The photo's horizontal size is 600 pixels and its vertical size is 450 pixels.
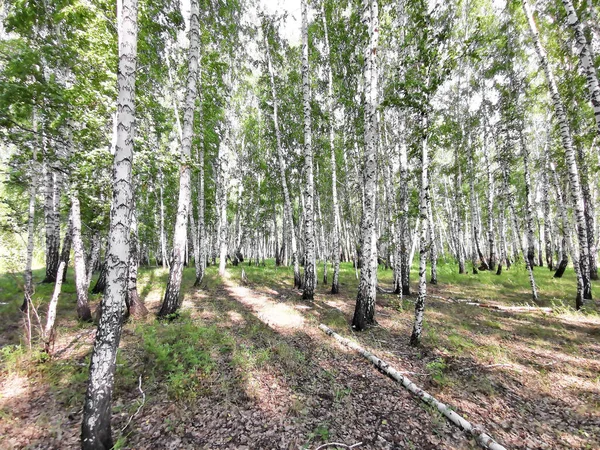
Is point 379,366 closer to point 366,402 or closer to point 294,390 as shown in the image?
point 366,402

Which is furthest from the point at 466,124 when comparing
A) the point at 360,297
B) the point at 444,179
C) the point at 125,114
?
the point at 125,114

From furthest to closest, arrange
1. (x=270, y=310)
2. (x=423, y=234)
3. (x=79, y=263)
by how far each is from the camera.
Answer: (x=270, y=310)
(x=79, y=263)
(x=423, y=234)

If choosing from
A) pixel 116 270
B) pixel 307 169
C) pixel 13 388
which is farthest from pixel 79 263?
pixel 307 169

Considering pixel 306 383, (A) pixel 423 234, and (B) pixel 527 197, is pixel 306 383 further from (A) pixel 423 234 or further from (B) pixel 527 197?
(B) pixel 527 197

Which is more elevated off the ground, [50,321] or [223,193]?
[223,193]

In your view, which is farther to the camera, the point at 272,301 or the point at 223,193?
the point at 223,193

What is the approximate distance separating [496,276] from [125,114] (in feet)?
66.5

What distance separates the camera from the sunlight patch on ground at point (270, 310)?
797 centimetres

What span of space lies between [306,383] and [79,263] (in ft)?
25.8

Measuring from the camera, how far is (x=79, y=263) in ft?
25.0

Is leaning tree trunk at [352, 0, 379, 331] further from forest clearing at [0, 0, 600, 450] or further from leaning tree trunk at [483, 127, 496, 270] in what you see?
leaning tree trunk at [483, 127, 496, 270]

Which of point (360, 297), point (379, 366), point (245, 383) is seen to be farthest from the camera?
point (360, 297)

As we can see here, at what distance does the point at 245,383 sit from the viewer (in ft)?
15.8

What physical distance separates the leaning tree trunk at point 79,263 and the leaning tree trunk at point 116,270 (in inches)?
225
